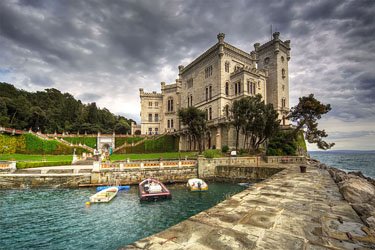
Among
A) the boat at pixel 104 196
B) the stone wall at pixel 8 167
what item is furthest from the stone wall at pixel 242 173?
the stone wall at pixel 8 167

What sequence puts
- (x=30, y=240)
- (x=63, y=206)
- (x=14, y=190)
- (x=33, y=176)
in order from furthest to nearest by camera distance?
(x=33, y=176)
(x=14, y=190)
(x=63, y=206)
(x=30, y=240)

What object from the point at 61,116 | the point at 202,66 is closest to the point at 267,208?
the point at 202,66

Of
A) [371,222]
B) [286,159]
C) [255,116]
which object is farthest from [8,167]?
[286,159]

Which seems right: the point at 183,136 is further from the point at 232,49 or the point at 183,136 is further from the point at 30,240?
the point at 30,240

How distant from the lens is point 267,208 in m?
6.10

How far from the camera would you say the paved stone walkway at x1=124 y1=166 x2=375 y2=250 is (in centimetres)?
374

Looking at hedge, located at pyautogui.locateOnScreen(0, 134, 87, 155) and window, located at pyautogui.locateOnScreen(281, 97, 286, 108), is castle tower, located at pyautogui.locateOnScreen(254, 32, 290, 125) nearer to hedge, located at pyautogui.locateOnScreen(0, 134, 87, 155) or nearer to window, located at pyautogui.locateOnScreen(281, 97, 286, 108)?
window, located at pyautogui.locateOnScreen(281, 97, 286, 108)

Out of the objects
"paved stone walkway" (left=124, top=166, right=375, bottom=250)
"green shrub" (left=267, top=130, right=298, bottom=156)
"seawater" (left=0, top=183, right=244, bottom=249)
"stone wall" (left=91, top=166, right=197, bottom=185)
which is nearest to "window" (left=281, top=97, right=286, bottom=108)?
"green shrub" (left=267, top=130, right=298, bottom=156)

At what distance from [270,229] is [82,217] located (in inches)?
427

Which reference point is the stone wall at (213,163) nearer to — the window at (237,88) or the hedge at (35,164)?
the window at (237,88)

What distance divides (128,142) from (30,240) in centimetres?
4201

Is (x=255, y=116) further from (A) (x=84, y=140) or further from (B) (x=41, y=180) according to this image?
(A) (x=84, y=140)

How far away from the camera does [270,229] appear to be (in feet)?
14.7

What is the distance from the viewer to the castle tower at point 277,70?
135 ft
